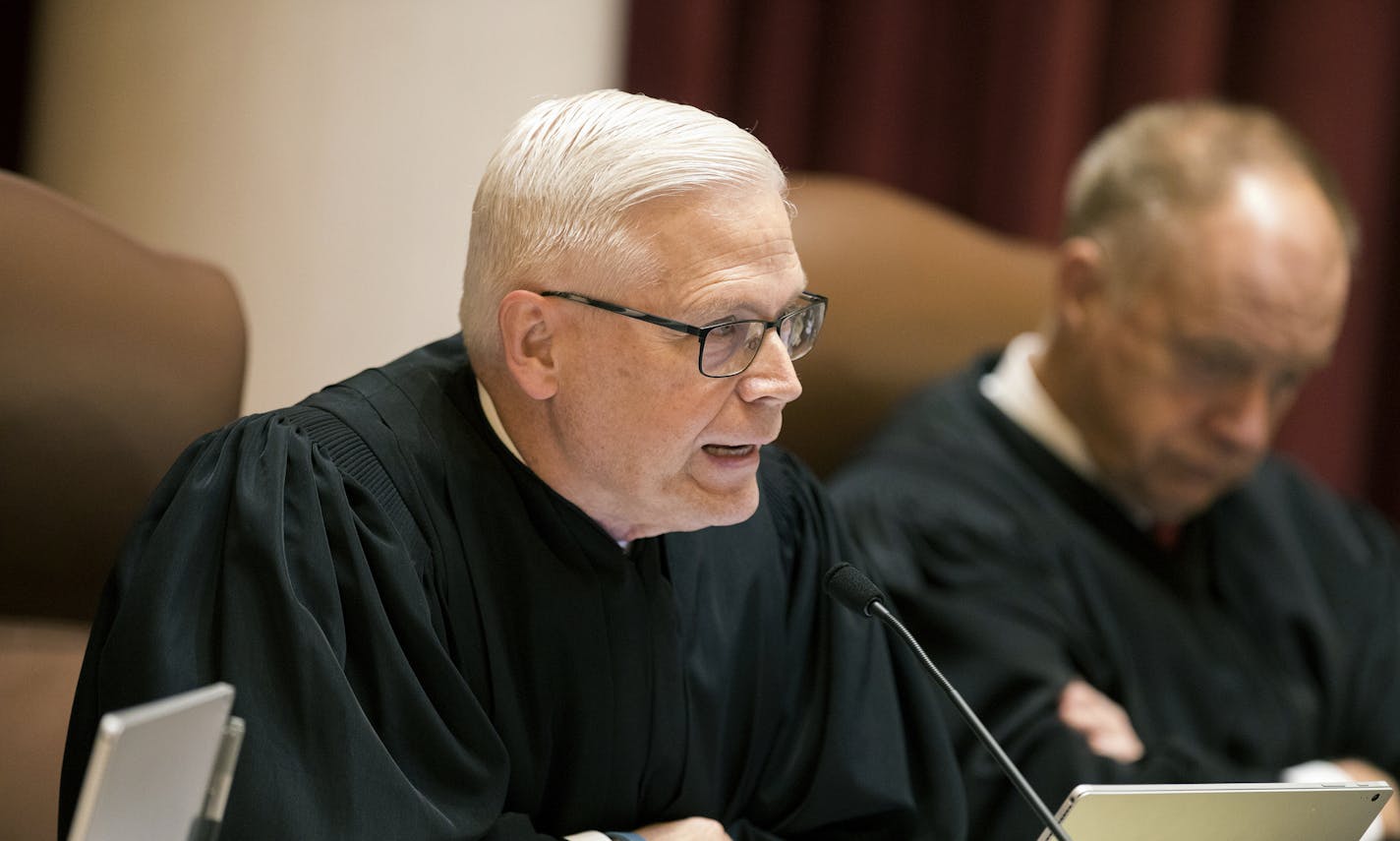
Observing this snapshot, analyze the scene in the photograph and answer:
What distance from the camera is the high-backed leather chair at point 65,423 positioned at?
5.17 feet

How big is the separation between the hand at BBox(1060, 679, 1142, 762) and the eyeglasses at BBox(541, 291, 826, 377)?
0.86m

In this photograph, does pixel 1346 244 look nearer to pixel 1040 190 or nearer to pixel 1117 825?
pixel 1040 190

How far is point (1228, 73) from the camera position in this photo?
3.31 metres

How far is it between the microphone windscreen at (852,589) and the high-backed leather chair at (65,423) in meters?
0.73

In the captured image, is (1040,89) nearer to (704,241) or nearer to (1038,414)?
(1038,414)

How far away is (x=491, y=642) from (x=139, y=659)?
1.02 feet

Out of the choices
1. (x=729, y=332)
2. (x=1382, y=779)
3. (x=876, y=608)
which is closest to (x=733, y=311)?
(x=729, y=332)

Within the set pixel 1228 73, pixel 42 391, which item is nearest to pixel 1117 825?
pixel 42 391

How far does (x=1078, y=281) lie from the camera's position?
2469 millimetres

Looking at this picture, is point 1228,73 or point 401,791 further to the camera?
point 1228,73

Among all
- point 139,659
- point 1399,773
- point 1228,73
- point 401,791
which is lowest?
point 1399,773

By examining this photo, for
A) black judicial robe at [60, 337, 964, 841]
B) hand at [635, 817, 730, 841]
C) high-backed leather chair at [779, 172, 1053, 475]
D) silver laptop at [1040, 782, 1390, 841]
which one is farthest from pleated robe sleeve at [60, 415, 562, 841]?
high-backed leather chair at [779, 172, 1053, 475]

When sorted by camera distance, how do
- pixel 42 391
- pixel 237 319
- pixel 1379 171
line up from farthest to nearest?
pixel 1379 171 < pixel 237 319 < pixel 42 391

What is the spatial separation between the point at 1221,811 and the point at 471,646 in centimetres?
62
